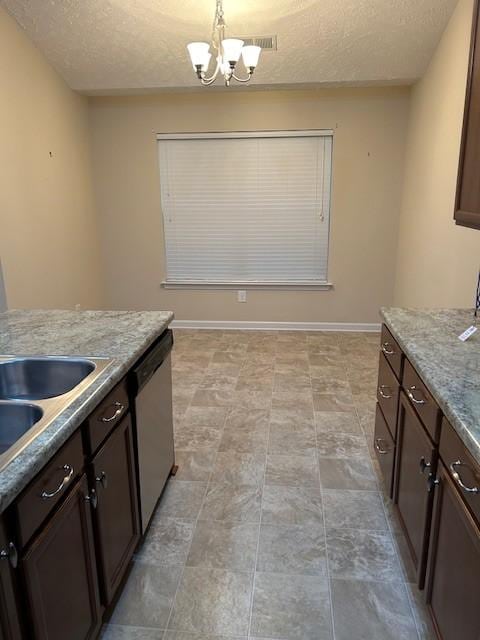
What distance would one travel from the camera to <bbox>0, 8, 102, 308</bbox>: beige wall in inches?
130

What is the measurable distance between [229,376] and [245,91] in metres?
2.72

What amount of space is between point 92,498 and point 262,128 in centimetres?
404

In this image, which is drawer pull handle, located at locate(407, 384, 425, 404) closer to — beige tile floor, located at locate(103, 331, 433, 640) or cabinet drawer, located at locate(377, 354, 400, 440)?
cabinet drawer, located at locate(377, 354, 400, 440)

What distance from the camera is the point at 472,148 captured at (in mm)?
1854

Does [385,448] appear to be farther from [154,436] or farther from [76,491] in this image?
[76,491]

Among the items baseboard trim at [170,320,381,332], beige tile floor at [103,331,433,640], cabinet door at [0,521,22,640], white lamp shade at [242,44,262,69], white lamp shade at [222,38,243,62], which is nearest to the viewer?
cabinet door at [0,521,22,640]

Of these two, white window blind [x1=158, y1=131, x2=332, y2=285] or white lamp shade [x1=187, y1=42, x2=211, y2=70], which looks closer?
white lamp shade [x1=187, y1=42, x2=211, y2=70]

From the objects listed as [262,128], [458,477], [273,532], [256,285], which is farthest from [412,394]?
[262,128]

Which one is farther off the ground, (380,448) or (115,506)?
(115,506)

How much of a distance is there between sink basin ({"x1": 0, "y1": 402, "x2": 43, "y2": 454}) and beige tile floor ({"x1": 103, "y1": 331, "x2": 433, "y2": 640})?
804 mm

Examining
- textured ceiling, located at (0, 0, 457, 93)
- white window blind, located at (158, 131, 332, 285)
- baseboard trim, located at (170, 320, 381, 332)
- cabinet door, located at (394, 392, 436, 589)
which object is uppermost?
textured ceiling, located at (0, 0, 457, 93)

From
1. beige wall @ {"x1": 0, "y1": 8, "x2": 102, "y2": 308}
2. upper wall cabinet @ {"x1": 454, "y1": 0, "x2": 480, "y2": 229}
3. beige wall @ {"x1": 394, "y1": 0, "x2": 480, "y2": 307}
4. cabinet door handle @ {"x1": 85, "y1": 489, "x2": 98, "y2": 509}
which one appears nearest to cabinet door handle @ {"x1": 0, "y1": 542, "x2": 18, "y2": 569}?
cabinet door handle @ {"x1": 85, "y1": 489, "x2": 98, "y2": 509}

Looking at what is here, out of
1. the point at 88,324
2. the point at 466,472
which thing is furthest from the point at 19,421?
the point at 466,472

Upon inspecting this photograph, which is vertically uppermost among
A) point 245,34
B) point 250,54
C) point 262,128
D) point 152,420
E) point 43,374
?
point 245,34
